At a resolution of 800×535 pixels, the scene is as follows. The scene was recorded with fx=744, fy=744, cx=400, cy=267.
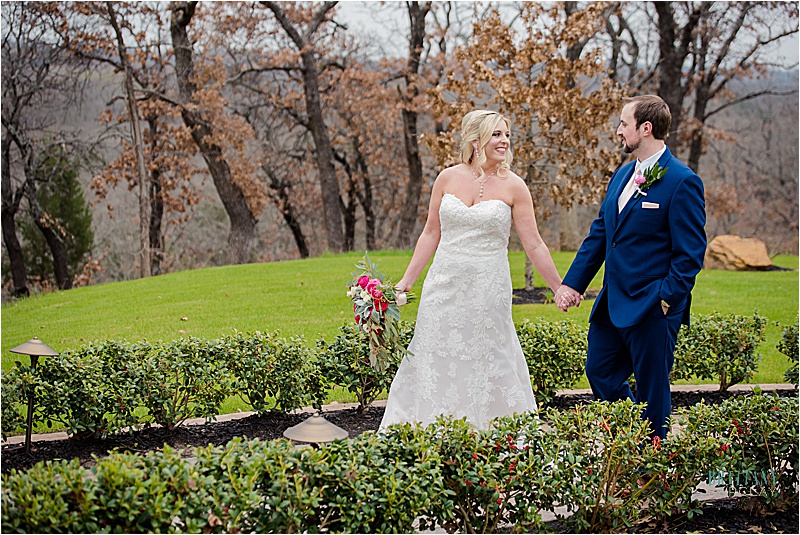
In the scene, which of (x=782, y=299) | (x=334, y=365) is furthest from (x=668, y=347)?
(x=782, y=299)

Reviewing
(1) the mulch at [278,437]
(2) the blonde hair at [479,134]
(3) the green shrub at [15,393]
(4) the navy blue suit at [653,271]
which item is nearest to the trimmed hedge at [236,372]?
(3) the green shrub at [15,393]

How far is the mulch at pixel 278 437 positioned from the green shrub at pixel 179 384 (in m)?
0.17

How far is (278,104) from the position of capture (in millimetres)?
22531

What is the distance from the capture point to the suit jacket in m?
4.19

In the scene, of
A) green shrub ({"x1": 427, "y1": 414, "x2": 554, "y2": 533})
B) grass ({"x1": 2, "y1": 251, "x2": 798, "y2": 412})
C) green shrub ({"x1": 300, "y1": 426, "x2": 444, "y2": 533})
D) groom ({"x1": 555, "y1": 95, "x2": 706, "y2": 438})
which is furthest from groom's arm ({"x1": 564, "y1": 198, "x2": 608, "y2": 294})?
grass ({"x1": 2, "y1": 251, "x2": 798, "y2": 412})

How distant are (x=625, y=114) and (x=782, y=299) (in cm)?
885

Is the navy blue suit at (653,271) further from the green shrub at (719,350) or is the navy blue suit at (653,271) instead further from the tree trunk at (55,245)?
the tree trunk at (55,245)

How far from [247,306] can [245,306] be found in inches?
1.2

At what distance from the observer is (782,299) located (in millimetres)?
11828

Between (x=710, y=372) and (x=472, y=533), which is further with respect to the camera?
(x=710, y=372)

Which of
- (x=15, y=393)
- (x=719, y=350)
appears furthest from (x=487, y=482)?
(x=719, y=350)

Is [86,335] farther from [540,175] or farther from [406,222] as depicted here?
[406,222]

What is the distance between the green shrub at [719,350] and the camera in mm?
6586

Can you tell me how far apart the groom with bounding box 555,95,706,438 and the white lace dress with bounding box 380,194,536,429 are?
643 millimetres
